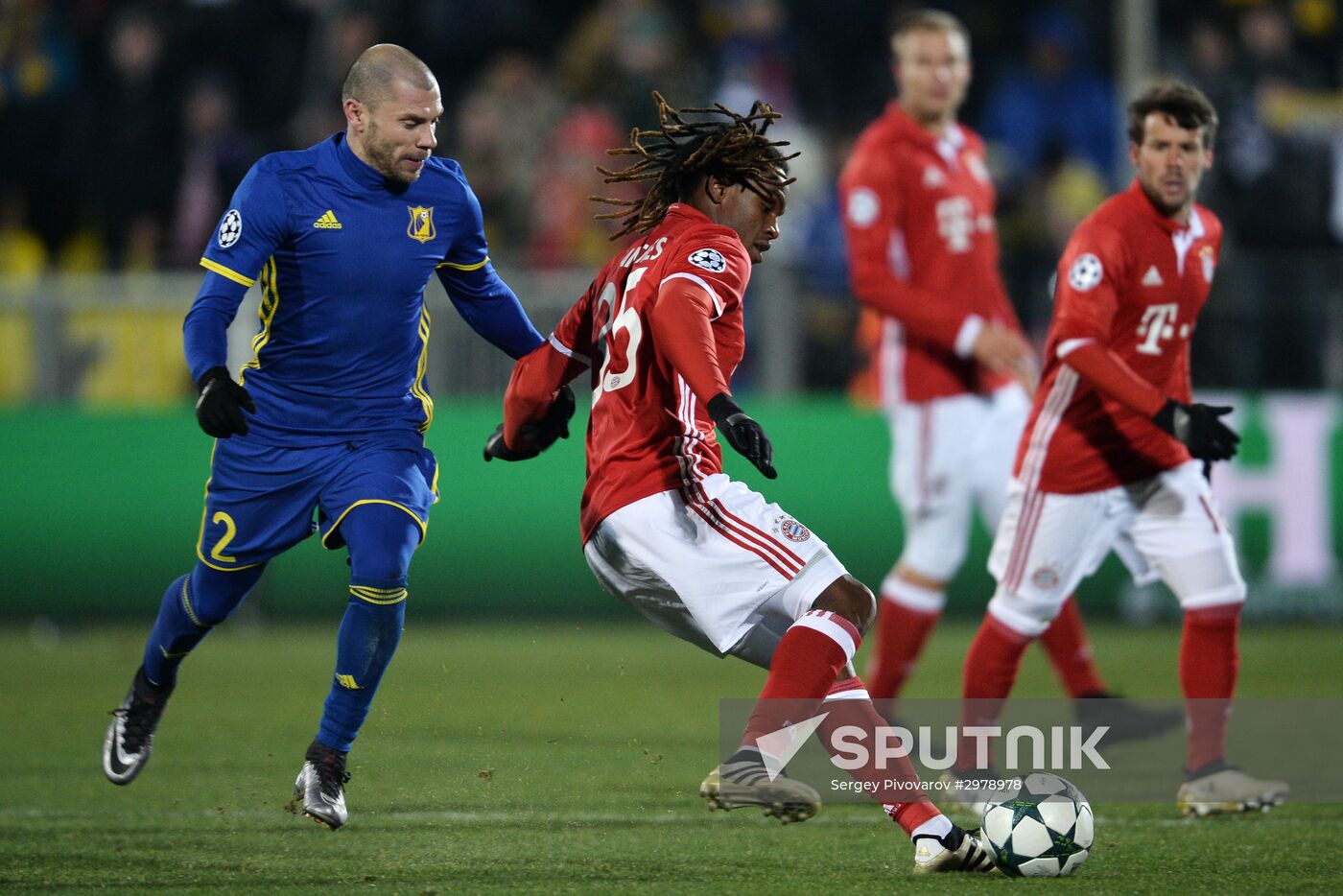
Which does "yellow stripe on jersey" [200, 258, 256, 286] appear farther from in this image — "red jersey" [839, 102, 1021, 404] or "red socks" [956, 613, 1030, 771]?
"red jersey" [839, 102, 1021, 404]

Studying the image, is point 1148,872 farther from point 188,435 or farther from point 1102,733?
point 188,435

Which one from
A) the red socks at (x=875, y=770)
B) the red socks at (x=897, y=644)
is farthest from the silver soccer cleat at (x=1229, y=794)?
the red socks at (x=897, y=644)

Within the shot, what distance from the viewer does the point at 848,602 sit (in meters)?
4.75

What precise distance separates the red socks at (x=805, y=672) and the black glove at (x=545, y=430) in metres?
1.16

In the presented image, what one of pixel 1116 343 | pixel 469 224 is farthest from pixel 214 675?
pixel 1116 343

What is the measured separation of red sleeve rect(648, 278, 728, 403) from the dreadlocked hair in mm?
514

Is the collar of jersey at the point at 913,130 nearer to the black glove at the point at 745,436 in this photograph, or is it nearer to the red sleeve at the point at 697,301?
the red sleeve at the point at 697,301

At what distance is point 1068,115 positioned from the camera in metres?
14.1

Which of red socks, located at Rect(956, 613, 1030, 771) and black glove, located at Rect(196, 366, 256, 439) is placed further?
red socks, located at Rect(956, 613, 1030, 771)

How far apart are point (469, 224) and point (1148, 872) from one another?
2727 millimetres

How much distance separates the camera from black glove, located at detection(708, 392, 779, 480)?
4.36m

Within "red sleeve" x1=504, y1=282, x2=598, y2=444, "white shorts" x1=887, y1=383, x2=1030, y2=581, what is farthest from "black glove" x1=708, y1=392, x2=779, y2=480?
"white shorts" x1=887, y1=383, x2=1030, y2=581

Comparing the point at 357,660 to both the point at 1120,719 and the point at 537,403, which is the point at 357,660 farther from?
the point at 1120,719

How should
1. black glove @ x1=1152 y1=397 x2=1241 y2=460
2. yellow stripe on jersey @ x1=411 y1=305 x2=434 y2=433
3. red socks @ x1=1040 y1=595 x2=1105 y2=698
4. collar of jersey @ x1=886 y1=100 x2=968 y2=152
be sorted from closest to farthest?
black glove @ x1=1152 y1=397 x2=1241 y2=460 < yellow stripe on jersey @ x1=411 y1=305 x2=434 y2=433 < red socks @ x1=1040 y1=595 x2=1105 y2=698 < collar of jersey @ x1=886 y1=100 x2=968 y2=152
